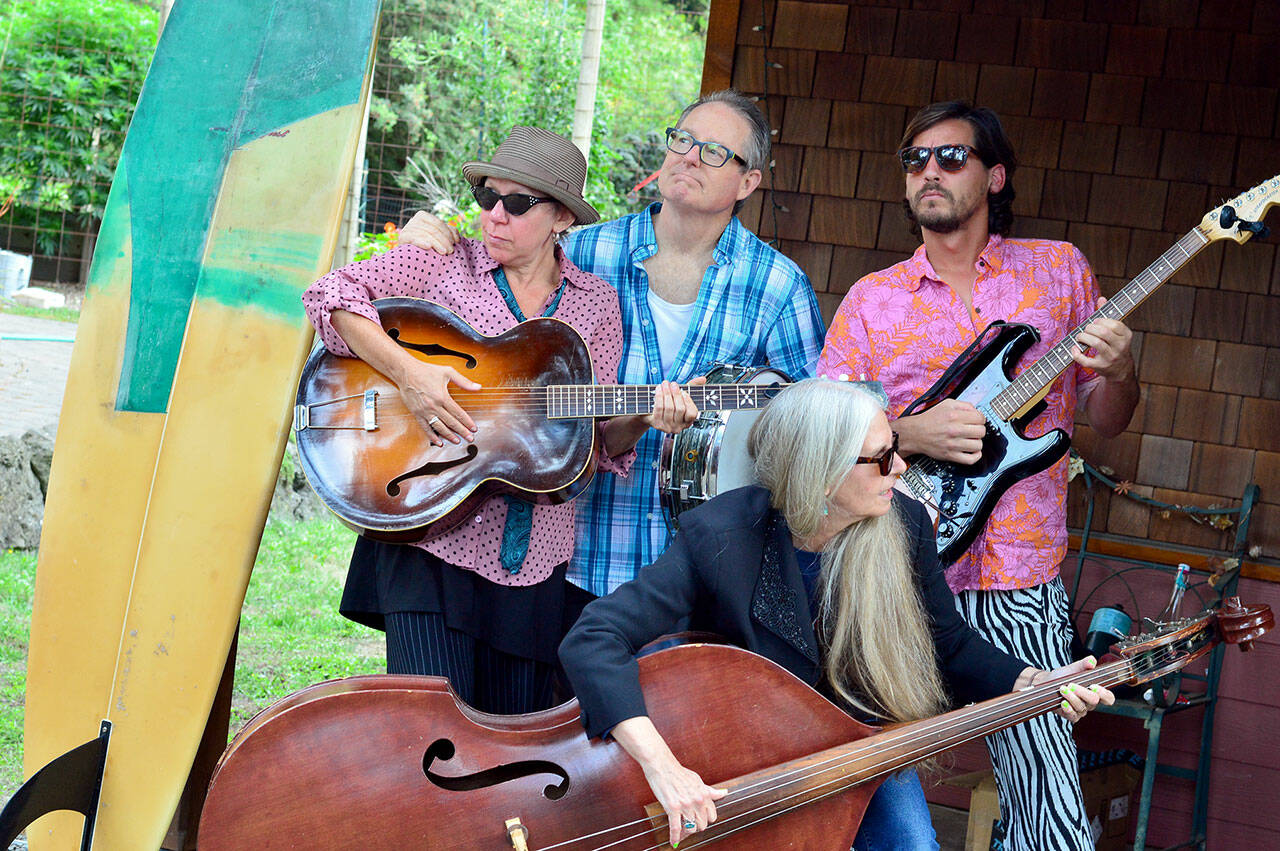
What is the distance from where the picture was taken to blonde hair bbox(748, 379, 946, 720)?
2.31 meters

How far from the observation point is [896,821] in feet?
8.05

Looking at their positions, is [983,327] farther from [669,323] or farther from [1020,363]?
[669,323]

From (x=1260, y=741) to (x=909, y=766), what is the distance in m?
2.10

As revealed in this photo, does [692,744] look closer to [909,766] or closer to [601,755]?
[601,755]

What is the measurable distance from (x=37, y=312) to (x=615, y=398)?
348 inches

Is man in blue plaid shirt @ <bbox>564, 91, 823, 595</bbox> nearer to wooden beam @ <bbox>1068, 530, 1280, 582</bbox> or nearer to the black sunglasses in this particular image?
the black sunglasses

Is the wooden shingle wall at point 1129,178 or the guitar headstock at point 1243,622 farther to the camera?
the wooden shingle wall at point 1129,178

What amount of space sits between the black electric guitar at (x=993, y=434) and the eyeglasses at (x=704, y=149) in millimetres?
776

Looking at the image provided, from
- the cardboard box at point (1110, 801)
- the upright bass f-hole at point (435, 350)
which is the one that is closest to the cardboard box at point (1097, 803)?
the cardboard box at point (1110, 801)

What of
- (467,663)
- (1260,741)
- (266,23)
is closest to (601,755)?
(467,663)

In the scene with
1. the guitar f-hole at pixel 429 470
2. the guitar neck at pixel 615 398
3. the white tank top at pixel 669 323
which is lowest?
the guitar f-hole at pixel 429 470

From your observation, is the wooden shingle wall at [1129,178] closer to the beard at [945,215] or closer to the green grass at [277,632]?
the beard at [945,215]

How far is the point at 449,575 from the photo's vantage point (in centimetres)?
261

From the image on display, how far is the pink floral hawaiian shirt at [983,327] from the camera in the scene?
289 centimetres
